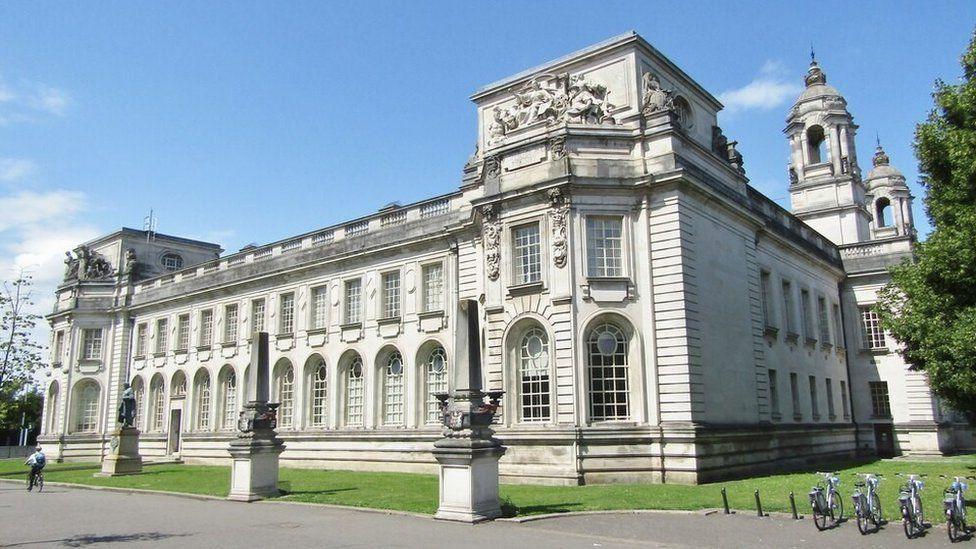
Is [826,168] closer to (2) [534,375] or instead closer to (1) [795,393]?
(1) [795,393]

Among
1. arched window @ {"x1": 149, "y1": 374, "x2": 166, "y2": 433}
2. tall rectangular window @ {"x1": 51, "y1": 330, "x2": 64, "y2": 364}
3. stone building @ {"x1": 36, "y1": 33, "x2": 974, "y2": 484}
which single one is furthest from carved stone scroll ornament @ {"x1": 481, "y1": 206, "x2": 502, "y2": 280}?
tall rectangular window @ {"x1": 51, "y1": 330, "x2": 64, "y2": 364}

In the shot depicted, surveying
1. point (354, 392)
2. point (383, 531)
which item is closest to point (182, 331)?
point (354, 392)

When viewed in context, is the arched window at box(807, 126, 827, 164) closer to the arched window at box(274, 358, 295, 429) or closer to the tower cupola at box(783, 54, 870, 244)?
the tower cupola at box(783, 54, 870, 244)

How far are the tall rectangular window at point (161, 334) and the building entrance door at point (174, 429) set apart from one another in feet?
14.5

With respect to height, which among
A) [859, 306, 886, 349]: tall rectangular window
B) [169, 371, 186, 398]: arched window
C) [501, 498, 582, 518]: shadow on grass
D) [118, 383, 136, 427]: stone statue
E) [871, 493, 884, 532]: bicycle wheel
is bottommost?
[501, 498, 582, 518]: shadow on grass

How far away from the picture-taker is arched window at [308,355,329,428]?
126ft

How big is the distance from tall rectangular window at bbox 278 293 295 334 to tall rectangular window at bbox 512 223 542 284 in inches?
675

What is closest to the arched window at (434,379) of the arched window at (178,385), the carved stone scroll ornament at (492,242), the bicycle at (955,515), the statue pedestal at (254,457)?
the carved stone scroll ornament at (492,242)

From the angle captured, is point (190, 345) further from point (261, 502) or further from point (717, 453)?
point (717, 453)

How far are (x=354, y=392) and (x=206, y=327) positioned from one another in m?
13.5

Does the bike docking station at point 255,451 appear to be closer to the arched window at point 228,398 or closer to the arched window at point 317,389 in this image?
the arched window at point 317,389

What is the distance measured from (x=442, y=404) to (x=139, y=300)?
38.9m

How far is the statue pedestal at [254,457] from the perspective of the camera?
72.0ft

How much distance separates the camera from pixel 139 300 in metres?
50.6
